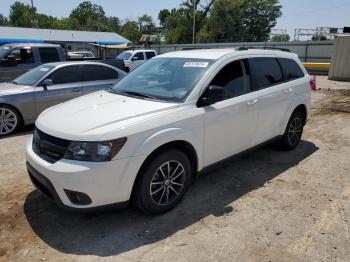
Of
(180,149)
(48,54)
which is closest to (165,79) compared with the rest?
(180,149)

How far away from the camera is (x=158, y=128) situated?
3502mm

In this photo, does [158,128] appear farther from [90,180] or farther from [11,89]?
[11,89]

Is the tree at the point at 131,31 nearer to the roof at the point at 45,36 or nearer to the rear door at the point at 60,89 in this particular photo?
the roof at the point at 45,36

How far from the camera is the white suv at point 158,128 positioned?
3.23 meters

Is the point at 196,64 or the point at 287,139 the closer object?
the point at 196,64

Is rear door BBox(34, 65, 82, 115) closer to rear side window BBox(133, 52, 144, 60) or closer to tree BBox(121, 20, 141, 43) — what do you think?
rear side window BBox(133, 52, 144, 60)

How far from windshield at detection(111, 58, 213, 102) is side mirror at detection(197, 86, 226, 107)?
18 cm

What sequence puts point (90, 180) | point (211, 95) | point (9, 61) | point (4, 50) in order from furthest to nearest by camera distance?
point (4, 50) < point (9, 61) < point (211, 95) < point (90, 180)

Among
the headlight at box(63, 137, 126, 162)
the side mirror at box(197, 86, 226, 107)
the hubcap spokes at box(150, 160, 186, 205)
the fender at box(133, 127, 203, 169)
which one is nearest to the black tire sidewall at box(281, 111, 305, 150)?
the side mirror at box(197, 86, 226, 107)

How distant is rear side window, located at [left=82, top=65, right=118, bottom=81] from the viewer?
8.22 metres

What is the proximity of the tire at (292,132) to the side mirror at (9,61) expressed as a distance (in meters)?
7.59

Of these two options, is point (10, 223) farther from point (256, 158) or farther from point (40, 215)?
point (256, 158)

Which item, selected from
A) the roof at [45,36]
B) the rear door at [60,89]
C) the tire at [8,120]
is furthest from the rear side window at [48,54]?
the roof at [45,36]

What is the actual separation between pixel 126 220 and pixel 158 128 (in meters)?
1.09
